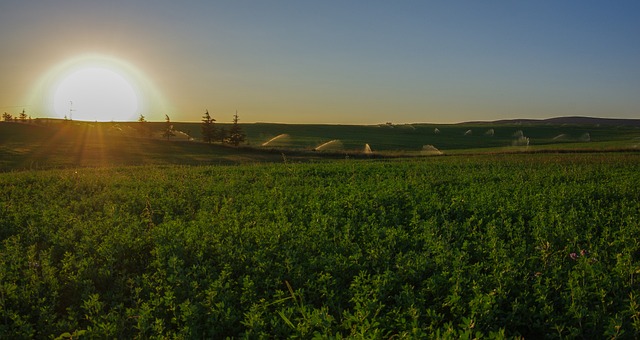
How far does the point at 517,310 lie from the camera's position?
15.2ft

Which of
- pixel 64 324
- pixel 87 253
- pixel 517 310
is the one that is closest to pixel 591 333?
pixel 517 310

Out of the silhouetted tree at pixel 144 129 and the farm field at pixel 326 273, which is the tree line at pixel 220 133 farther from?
the farm field at pixel 326 273

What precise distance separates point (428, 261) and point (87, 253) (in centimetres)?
513

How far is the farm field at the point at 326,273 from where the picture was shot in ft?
15.0

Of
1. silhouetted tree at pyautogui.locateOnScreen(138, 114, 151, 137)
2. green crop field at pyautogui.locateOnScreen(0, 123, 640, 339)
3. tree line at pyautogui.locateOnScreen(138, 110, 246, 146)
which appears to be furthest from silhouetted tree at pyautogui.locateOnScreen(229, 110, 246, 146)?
green crop field at pyautogui.locateOnScreen(0, 123, 640, 339)

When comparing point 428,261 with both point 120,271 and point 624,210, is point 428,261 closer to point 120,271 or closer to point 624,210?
point 120,271

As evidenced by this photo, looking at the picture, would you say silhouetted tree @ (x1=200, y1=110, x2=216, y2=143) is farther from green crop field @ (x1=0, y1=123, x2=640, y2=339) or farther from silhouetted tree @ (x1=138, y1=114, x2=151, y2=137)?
green crop field @ (x1=0, y1=123, x2=640, y2=339)

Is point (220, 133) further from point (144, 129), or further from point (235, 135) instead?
point (144, 129)

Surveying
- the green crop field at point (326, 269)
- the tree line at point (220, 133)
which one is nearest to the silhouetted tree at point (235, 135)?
the tree line at point (220, 133)

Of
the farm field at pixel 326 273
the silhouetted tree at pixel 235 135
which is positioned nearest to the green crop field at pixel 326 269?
the farm field at pixel 326 273

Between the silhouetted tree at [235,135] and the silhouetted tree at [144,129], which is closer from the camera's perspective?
the silhouetted tree at [235,135]

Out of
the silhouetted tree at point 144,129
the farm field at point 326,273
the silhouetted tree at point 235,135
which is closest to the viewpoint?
the farm field at point 326,273

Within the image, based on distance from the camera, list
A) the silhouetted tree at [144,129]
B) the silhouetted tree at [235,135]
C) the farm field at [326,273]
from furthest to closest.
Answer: the silhouetted tree at [144,129], the silhouetted tree at [235,135], the farm field at [326,273]

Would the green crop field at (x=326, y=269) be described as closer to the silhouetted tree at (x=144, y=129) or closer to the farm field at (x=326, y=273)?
the farm field at (x=326, y=273)
